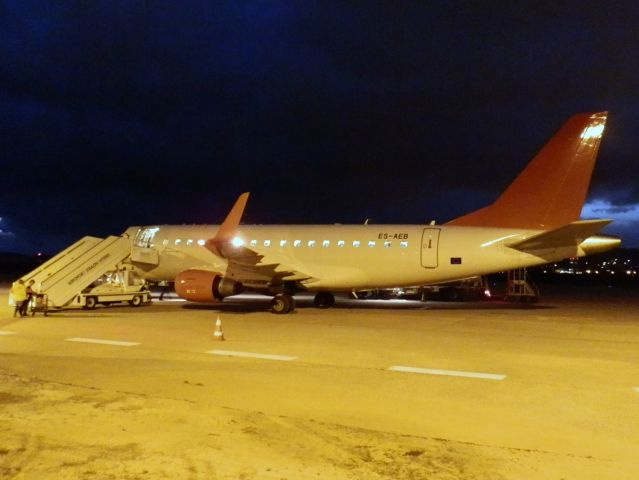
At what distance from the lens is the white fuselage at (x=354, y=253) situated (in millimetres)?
20438

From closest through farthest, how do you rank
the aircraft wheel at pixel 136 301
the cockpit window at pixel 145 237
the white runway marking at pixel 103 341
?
the white runway marking at pixel 103 341, the aircraft wheel at pixel 136 301, the cockpit window at pixel 145 237

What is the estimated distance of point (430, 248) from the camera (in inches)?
837

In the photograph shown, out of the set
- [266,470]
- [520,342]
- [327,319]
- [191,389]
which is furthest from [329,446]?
[327,319]

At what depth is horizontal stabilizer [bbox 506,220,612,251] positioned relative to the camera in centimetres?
1794

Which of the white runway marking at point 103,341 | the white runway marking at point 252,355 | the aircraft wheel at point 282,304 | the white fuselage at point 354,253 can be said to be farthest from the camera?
the aircraft wheel at point 282,304

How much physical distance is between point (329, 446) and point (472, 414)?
96.5 inches

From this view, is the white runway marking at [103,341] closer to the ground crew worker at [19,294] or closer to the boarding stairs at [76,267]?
the ground crew worker at [19,294]

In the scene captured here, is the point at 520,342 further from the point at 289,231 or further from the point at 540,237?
the point at 289,231

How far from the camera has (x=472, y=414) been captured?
8039mm

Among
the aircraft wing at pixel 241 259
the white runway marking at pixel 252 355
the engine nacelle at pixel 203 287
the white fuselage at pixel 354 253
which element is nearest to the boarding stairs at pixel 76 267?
the white fuselage at pixel 354 253

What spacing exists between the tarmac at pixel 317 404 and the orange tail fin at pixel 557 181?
14.7ft

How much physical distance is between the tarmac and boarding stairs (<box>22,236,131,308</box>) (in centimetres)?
439

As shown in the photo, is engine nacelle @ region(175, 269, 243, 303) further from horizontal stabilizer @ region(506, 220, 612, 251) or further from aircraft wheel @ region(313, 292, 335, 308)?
horizontal stabilizer @ region(506, 220, 612, 251)

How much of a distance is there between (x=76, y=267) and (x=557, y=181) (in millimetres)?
17326
